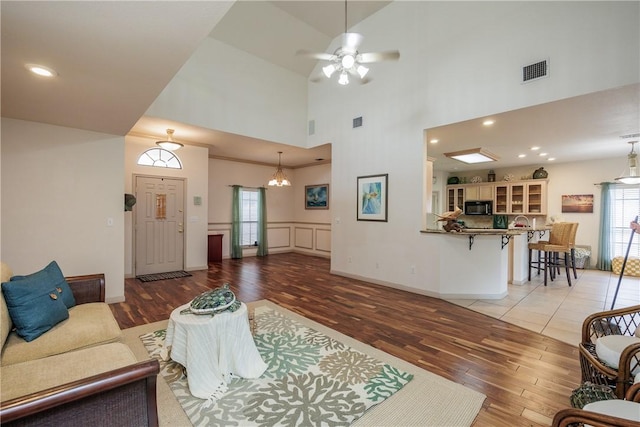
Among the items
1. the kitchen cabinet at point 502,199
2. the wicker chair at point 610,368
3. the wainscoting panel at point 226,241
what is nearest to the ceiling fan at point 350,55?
the wicker chair at point 610,368

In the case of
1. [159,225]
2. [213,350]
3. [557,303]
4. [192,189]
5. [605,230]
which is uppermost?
[192,189]

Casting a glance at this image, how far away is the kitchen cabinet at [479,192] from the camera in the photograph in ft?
27.8

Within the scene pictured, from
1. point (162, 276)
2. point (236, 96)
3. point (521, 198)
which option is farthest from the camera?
point (521, 198)

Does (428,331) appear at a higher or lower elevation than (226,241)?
lower

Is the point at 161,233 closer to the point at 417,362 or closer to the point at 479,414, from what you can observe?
the point at 417,362

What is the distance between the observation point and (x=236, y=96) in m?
5.62

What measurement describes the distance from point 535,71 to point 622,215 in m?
5.93

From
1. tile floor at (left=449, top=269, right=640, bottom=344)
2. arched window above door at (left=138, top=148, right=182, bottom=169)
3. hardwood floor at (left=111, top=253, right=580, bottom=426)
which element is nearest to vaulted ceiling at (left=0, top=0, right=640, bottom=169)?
arched window above door at (left=138, top=148, right=182, bottom=169)

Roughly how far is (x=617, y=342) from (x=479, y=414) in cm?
99

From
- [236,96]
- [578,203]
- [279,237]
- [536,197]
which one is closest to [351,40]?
[236,96]

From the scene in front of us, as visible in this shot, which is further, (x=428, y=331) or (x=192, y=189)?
(x=192, y=189)

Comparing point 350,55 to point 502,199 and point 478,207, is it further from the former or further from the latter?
point 502,199

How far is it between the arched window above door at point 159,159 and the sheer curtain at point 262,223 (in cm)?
Result: 283

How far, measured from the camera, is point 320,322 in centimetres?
348
